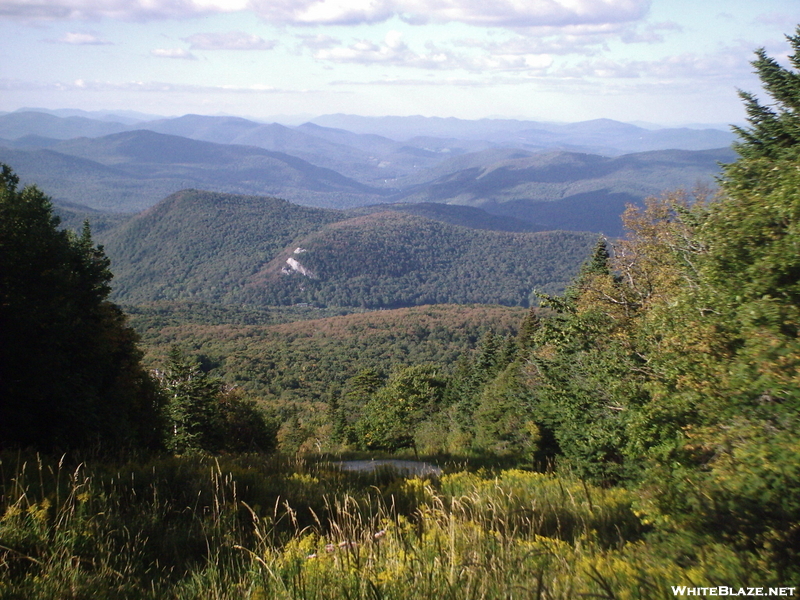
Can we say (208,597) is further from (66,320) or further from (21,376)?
(66,320)

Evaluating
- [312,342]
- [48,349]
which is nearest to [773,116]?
[48,349]

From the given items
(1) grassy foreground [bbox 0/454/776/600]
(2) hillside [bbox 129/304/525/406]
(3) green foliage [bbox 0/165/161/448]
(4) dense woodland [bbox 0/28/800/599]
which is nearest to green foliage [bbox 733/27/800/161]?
(4) dense woodland [bbox 0/28/800/599]

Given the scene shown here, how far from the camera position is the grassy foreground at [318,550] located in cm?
280

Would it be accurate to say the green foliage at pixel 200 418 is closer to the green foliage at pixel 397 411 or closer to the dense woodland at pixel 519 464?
the dense woodland at pixel 519 464

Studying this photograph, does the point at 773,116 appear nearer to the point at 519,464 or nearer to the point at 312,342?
the point at 519,464

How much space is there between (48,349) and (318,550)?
497 inches

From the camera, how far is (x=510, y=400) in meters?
23.9

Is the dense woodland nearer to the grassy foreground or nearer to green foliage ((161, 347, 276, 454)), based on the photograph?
the grassy foreground

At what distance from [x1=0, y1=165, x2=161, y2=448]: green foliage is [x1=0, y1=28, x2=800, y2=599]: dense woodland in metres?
0.07

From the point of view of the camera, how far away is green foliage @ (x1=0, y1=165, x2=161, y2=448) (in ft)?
38.7

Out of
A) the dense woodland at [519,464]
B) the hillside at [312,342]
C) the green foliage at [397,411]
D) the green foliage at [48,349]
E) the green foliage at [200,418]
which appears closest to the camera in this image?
the dense woodland at [519,464]

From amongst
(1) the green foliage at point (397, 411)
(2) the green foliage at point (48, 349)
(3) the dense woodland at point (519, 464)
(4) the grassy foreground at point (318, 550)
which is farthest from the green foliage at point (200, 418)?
(4) the grassy foreground at point (318, 550)

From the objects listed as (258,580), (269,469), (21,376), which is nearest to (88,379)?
(21,376)

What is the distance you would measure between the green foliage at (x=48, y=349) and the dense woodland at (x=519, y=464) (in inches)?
2.6
